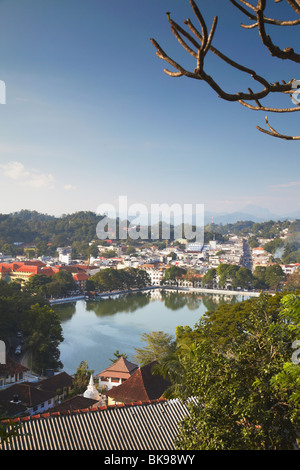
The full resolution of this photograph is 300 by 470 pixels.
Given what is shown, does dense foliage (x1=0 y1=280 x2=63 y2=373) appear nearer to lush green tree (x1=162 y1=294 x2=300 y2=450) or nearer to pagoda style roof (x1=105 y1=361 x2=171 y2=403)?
pagoda style roof (x1=105 y1=361 x2=171 y2=403)

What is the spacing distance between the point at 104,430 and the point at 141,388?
117 inches

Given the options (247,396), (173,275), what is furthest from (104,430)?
(173,275)

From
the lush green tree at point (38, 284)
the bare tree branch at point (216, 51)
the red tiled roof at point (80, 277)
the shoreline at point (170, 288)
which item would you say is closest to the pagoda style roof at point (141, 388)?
the bare tree branch at point (216, 51)

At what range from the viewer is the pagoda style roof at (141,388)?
615 centimetres

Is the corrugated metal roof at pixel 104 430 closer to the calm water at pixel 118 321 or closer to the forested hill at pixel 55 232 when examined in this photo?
the calm water at pixel 118 321

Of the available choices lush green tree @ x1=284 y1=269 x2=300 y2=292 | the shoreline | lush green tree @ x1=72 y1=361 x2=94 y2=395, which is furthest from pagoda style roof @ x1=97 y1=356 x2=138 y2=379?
lush green tree @ x1=284 y1=269 x2=300 y2=292

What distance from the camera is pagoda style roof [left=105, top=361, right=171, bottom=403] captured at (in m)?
6.15

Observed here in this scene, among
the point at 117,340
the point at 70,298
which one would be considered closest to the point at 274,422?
the point at 117,340

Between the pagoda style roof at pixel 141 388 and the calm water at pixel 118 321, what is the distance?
12.0 feet

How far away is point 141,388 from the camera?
625 cm

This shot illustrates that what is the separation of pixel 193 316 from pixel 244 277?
873 centimetres

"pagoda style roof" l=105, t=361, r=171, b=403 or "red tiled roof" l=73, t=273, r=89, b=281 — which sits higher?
"pagoda style roof" l=105, t=361, r=171, b=403

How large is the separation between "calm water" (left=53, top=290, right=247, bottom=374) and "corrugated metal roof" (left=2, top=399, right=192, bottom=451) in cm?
656
